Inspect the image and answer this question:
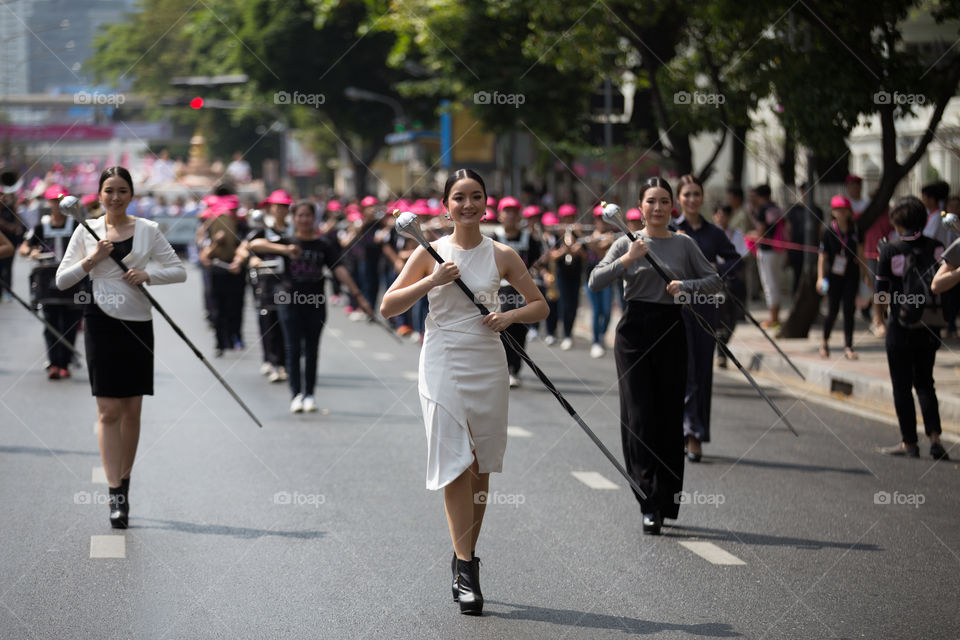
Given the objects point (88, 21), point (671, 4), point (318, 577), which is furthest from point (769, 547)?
point (88, 21)

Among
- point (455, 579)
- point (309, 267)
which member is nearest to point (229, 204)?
point (309, 267)

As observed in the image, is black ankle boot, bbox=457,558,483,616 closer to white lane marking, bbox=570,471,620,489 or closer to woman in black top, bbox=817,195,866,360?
white lane marking, bbox=570,471,620,489

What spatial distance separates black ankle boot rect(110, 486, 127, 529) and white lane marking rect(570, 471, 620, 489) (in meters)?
2.74

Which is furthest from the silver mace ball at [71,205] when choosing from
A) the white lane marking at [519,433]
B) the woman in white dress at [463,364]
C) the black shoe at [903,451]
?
the black shoe at [903,451]

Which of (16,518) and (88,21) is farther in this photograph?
(88,21)

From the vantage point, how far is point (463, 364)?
5.80 meters

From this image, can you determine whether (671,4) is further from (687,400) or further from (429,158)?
(429,158)

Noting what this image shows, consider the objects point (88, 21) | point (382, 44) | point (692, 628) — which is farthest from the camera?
point (88, 21)

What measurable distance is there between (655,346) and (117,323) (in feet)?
9.02

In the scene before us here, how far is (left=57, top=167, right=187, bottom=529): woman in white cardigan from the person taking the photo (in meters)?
7.44

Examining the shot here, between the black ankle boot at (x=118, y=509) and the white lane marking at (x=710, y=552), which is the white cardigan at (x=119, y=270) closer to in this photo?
the black ankle boot at (x=118, y=509)

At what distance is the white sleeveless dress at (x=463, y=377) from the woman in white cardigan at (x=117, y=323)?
2.21m

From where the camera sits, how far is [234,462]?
371 inches

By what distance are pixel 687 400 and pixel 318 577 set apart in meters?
3.96
